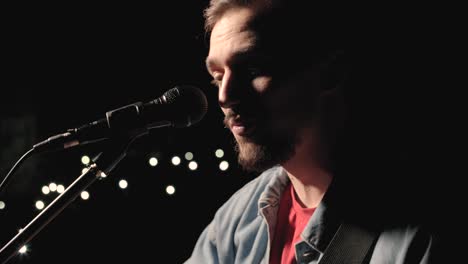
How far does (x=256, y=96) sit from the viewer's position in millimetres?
1329

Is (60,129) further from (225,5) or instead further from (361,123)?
(361,123)

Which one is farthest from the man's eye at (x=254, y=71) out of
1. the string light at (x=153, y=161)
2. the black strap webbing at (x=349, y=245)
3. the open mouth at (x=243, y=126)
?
the string light at (x=153, y=161)

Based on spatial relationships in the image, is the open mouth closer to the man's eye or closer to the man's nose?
the man's nose

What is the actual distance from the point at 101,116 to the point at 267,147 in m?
1.07

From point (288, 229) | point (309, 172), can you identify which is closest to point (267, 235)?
point (288, 229)

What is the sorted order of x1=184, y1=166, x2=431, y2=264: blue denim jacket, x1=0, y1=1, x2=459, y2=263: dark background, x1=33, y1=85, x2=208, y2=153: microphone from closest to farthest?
x1=33, y1=85, x2=208, y2=153: microphone, x1=184, y1=166, x2=431, y2=264: blue denim jacket, x1=0, y1=1, x2=459, y2=263: dark background

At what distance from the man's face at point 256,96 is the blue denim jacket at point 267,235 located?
0.95ft

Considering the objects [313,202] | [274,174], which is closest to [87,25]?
[274,174]

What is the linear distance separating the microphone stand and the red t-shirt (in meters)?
0.79

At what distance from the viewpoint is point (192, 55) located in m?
1.99

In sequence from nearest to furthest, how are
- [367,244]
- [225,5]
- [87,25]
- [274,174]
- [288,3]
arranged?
[367,244] < [288,3] < [225,5] < [274,174] < [87,25]

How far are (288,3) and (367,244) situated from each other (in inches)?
36.0

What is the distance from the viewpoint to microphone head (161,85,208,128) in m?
1.12

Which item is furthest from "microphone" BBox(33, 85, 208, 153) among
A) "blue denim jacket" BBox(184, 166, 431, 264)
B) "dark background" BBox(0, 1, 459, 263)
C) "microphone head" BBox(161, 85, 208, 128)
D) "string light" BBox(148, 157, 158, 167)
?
"string light" BBox(148, 157, 158, 167)
